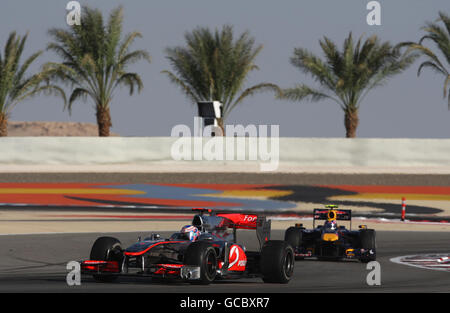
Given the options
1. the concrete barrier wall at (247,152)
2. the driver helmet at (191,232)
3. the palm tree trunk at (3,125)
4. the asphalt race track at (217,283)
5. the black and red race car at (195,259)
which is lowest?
the asphalt race track at (217,283)

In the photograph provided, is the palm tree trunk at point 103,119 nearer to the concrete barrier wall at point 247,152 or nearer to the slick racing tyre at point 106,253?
the concrete barrier wall at point 247,152

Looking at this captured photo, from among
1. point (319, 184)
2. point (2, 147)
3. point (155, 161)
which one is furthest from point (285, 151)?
point (2, 147)

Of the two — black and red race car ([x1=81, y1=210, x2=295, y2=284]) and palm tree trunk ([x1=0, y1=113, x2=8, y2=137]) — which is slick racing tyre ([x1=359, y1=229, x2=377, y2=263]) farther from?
palm tree trunk ([x1=0, y1=113, x2=8, y2=137])

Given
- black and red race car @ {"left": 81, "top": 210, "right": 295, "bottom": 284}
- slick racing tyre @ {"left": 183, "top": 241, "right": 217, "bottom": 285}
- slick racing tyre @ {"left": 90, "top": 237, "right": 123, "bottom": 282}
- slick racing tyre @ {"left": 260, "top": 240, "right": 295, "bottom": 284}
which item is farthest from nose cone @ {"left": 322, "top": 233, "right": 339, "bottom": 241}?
slick racing tyre @ {"left": 90, "top": 237, "right": 123, "bottom": 282}

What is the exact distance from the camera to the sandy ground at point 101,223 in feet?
89.6

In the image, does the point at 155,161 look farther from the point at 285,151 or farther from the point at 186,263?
the point at 186,263

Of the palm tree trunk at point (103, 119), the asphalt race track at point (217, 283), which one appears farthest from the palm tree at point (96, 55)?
the asphalt race track at point (217, 283)

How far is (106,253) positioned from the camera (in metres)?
14.8

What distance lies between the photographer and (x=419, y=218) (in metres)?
33.2

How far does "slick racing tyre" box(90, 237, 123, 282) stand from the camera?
48.4 ft

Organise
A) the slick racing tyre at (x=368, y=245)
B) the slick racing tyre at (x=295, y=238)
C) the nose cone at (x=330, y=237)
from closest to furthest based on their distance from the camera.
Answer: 1. the slick racing tyre at (x=368, y=245)
2. the nose cone at (x=330, y=237)
3. the slick racing tyre at (x=295, y=238)

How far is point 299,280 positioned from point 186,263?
2670 millimetres

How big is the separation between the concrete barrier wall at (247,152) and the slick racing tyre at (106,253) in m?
35.7

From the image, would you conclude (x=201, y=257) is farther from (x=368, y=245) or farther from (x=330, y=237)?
(x=368, y=245)
